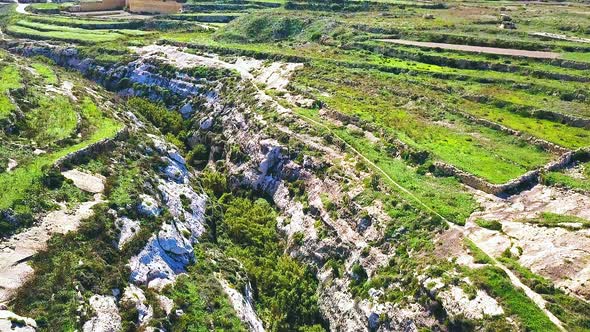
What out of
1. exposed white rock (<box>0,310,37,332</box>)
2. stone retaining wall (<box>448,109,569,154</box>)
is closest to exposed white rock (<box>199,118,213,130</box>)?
stone retaining wall (<box>448,109,569,154</box>)

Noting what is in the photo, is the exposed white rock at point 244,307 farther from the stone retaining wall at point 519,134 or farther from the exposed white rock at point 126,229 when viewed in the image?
the stone retaining wall at point 519,134

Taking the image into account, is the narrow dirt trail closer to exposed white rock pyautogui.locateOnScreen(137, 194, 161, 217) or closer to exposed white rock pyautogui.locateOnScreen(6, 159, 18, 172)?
exposed white rock pyautogui.locateOnScreen(137, 194, 161, 217)

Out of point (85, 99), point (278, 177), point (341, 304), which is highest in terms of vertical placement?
point (85, 99)

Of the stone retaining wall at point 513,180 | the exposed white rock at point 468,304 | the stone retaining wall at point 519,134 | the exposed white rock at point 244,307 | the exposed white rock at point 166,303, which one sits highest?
the stone retaining wall at point 519,134

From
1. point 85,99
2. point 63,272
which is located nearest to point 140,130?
point 85,99

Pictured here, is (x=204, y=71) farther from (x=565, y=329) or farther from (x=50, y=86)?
(x=565, y=329)

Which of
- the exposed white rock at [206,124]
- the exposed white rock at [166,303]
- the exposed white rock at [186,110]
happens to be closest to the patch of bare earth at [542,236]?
the exposed white rock at [166,303]

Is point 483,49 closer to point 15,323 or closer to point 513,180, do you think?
point 513,180
